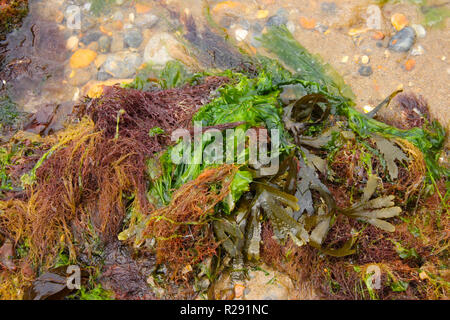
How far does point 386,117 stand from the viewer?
2.74m

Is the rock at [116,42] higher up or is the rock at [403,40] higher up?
the rock at [116,42]

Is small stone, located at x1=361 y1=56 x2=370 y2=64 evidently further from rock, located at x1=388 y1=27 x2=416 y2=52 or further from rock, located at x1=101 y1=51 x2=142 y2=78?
rock, located at x1=101 y1=51 x2=142 y2=78

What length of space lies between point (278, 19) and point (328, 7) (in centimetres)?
48

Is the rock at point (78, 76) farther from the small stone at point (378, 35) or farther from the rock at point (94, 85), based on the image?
the small stone at point (378, 35)

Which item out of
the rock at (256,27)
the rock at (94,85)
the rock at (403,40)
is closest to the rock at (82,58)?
the rock at (94,85)

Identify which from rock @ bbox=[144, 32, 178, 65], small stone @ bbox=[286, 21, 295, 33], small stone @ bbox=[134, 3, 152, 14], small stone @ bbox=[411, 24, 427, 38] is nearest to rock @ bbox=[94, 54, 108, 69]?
rock @ bbox=[144, 32, 178, 65]

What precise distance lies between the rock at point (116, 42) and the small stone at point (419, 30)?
269 centimetres

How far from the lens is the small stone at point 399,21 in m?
2.99

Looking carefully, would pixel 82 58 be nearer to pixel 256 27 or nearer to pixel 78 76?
pixel 78 76

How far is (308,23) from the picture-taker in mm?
3145

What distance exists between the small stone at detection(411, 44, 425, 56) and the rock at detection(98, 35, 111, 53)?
110 inches

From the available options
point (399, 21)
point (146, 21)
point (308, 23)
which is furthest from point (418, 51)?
point (146, 21)

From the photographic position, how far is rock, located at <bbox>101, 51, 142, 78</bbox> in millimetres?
3166
